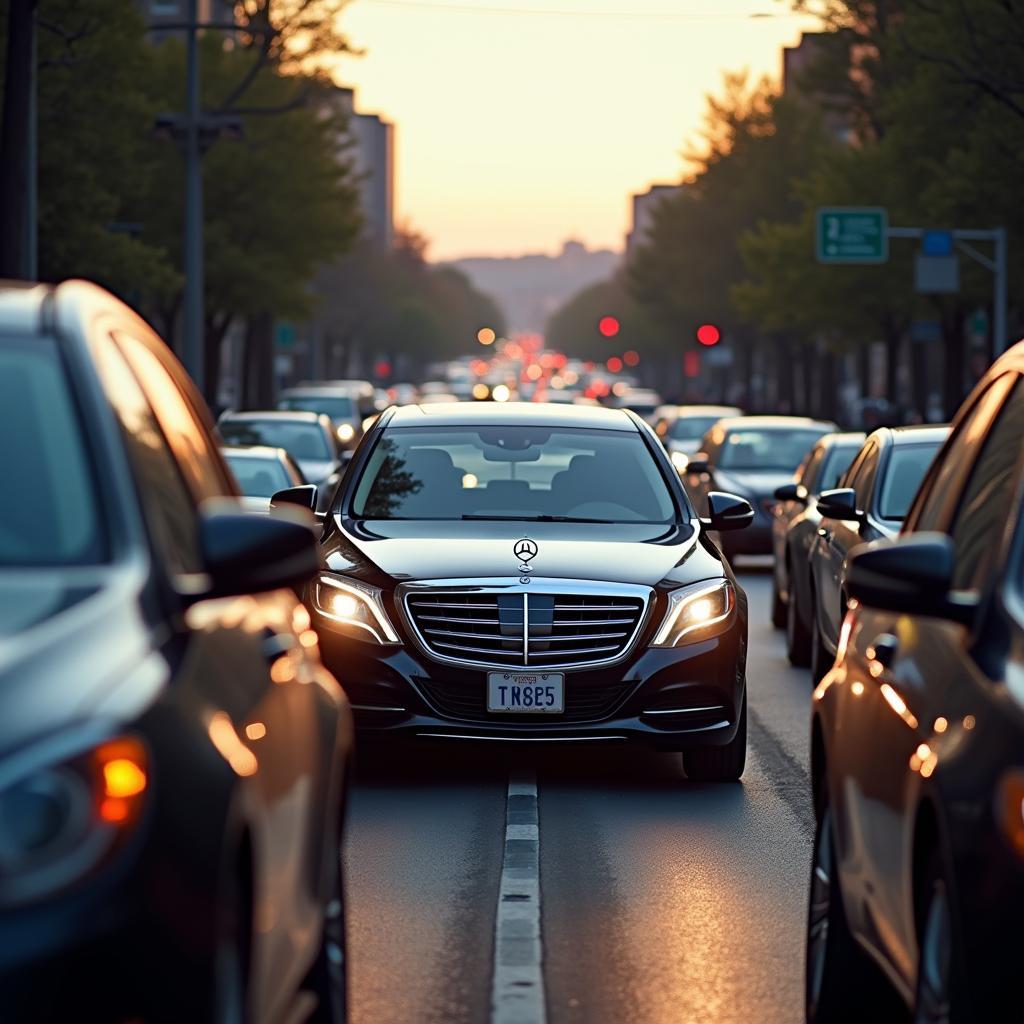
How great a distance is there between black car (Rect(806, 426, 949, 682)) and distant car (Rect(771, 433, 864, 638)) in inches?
22.6

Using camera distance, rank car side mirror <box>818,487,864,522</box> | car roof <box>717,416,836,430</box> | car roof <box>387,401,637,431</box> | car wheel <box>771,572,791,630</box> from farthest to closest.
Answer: car roof <box>717,416,836,430</box> < car wheel <box>771,572,791,630</box> < car side mirror <box>818,487,864,522</box> < car roof <box>387,401,637,431</box>

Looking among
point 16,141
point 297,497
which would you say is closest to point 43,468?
point 297,497

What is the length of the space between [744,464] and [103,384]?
2268cm

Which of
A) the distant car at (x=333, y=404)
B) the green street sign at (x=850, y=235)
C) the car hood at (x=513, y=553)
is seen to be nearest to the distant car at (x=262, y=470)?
the car hood at (x=513, y=553)

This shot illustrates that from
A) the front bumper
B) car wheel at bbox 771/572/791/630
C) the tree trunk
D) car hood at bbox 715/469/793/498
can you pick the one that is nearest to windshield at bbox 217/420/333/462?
the tree trunk

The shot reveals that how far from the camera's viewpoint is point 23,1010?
3.40 meters

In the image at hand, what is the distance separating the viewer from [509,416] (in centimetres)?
1268

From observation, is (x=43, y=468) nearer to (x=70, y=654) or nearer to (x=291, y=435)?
(x=70, y=654)

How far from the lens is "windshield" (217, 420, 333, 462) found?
27.8 meters

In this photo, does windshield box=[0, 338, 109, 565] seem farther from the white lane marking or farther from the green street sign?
the green street sign

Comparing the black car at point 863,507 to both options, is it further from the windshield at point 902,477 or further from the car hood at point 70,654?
the car hood at point 70,654

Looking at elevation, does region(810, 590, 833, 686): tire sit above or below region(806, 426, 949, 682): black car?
below

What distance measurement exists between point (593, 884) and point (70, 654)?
499 centimetres

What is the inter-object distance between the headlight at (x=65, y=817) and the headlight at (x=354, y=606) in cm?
720
